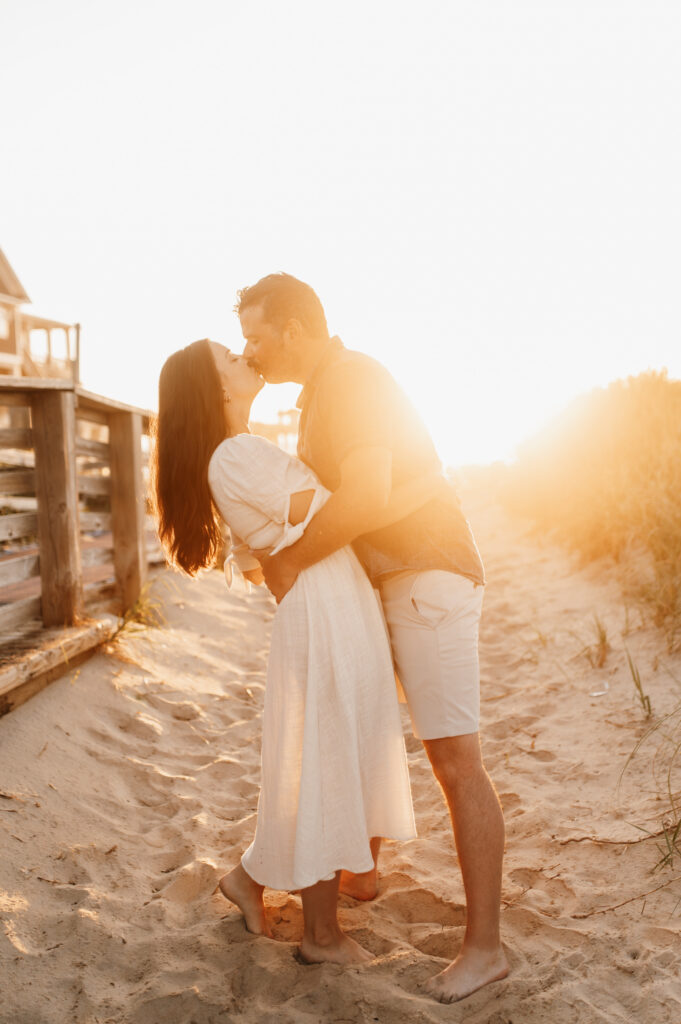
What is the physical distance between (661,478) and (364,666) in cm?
444

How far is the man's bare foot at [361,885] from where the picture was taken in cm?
282

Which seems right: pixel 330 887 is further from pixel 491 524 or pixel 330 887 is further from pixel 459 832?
pixel 491 524

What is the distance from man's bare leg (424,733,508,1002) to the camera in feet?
7.50

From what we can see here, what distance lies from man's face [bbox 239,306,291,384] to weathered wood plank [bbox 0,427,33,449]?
94.7 inches

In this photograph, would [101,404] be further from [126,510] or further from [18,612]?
[18,612]

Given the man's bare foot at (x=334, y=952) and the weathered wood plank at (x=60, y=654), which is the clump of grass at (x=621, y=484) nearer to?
the man's bare foot at (x=334, y=952)

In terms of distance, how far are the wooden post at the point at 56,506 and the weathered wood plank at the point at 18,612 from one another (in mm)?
61

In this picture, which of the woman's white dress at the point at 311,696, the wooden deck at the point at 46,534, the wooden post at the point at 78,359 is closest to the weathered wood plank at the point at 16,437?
the wooden deck at the point at 46,534

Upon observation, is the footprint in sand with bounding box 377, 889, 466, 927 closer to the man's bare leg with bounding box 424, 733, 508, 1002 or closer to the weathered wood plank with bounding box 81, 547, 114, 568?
the man's bare leg with bounding box 424, 733, 508, 1002

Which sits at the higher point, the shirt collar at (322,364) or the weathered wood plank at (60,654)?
the shirt collar at (322,364)

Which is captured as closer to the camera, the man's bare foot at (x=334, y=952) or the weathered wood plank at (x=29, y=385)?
the man's bare foot at (x=334, y=952)

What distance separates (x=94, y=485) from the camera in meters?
5.83

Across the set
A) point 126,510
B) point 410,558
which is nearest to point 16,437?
point 126,510

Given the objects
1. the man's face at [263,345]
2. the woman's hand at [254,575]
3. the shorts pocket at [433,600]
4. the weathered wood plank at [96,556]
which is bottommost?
the weathered wood plank at [96,556]
